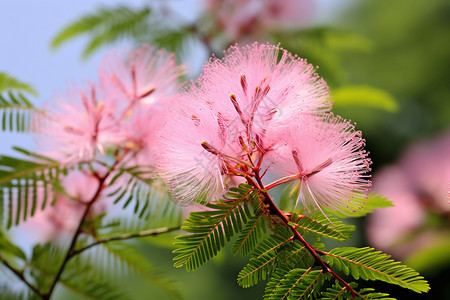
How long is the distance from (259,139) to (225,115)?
8 cm

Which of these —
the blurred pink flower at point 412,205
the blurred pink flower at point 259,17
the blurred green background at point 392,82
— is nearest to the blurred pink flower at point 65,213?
the blurred pink flower at point 259,17

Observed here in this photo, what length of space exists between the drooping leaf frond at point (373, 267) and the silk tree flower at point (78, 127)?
0.62 m

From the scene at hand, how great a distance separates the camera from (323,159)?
81cm

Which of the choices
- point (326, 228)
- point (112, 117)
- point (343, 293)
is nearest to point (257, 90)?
point (326, 228)

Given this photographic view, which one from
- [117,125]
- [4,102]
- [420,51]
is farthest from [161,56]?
[420,51]

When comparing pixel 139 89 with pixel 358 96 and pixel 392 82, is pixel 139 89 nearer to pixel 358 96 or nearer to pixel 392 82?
pixel 358 96

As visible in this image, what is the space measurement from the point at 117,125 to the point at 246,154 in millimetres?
461

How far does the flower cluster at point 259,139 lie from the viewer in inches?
31.4

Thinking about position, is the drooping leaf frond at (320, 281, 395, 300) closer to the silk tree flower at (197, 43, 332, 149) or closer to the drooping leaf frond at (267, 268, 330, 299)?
the drooping leaf frond at (267, 268, 330, 299)

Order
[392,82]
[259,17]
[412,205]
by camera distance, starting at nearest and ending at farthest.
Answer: [259,17] < [412,205] < [392,82]

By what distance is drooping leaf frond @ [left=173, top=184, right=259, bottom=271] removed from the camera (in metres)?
0.76

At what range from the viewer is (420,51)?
9219mm

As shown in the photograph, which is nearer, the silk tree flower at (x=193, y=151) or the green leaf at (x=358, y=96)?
the silk tree flower at (x=193, y=151)

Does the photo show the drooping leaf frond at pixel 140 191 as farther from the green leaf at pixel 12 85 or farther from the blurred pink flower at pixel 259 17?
the blurred pink flower at pixel 259 17
